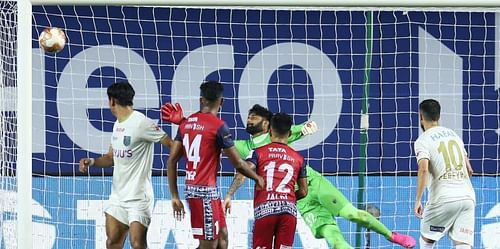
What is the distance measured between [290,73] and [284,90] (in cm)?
20

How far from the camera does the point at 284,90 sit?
14133mm

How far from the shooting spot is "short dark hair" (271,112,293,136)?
11230mm

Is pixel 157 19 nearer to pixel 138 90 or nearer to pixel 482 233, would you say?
pixel 138 90

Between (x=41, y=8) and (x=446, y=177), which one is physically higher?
(x=41, y=8)

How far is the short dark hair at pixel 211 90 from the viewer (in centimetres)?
1091

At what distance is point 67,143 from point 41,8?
4.87 ft

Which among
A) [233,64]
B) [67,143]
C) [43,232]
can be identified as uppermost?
[233,64]

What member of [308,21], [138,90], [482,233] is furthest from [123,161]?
[482,233]

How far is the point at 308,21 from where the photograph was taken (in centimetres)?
1417

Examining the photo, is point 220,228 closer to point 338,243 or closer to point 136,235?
point 136,235

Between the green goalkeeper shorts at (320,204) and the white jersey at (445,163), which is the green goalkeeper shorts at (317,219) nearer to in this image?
the green goalkeeper shorts at (320,204)

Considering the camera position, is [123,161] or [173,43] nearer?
[123,161]

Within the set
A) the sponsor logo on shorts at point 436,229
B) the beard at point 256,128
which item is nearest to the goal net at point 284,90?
the beard at point 256,128

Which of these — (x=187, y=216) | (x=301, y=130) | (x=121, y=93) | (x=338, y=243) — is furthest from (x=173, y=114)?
(x=187, y=216)
